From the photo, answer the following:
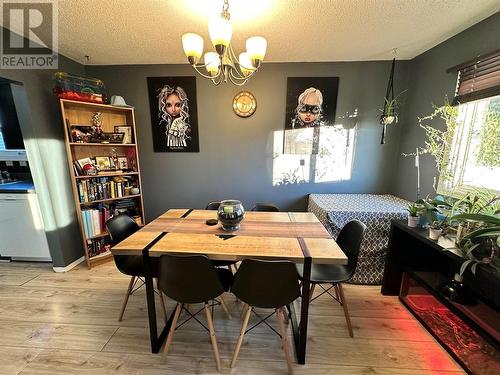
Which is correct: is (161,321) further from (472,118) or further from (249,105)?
(472,118)

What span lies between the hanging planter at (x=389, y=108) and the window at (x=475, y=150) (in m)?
0.63

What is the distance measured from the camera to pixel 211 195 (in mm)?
3088

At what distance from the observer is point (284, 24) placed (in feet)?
5.96

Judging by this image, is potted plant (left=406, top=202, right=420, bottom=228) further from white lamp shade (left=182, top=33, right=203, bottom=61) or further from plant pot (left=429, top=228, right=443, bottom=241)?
white lamp shade (left=182, top=33, right=203, bottom=61)

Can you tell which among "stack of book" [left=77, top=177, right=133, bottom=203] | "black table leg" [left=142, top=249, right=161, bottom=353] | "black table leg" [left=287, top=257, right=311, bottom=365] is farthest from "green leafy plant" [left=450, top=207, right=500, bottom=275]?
"stack of book" [left=77, top=177, right=133, bottom=203]

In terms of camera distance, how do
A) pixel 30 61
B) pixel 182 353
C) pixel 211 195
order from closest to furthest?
pixel 182 353, pixel 30 61, pixel 211 195

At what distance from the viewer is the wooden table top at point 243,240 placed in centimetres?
129

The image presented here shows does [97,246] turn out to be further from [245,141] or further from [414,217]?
[414,217]

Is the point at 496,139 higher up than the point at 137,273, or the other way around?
the point at 496,139

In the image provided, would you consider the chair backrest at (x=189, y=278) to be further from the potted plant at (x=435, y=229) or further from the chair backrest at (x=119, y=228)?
the potted plant at (x=435, y=229)

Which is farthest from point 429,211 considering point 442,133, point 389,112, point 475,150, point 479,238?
point 389,112

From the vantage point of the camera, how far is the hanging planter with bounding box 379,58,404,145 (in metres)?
2.49

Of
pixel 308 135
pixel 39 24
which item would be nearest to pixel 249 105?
pixel 308 135

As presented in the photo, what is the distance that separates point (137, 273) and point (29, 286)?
5.12 ft
